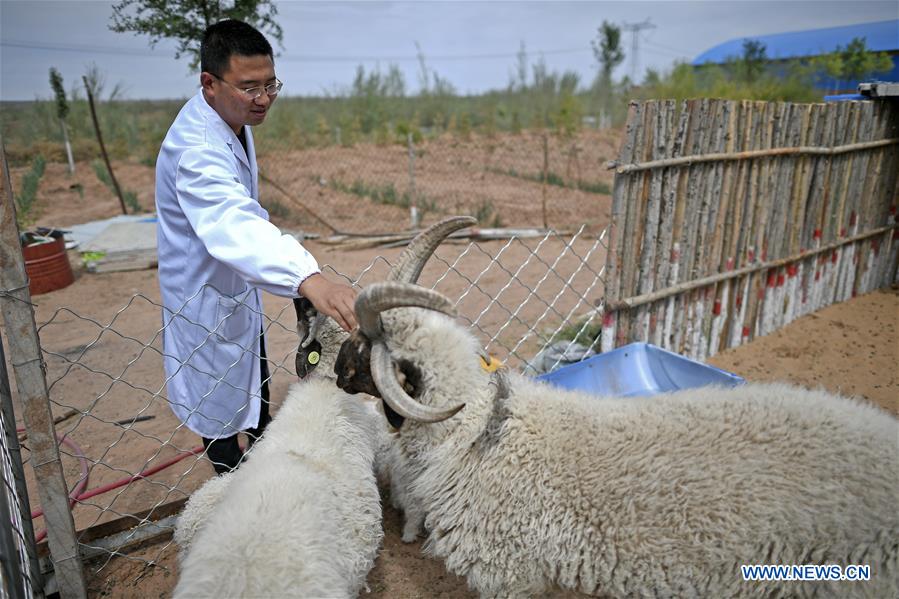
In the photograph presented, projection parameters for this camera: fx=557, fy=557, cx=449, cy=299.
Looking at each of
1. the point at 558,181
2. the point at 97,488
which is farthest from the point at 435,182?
the point at 97,488

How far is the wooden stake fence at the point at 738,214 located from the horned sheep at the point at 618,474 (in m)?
2.19

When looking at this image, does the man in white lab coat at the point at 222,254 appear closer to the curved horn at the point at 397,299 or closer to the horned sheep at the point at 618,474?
the curved horn at the point at 397,299

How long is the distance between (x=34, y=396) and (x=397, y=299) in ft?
5.22

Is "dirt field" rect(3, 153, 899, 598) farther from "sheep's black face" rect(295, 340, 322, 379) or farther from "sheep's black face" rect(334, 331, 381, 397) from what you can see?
"sheep's black face" rect(334, 331, 381, 397)

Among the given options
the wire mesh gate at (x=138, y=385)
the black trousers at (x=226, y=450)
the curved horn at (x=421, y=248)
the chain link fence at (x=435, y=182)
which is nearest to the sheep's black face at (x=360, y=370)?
the curved horn at (x=421, y=248)

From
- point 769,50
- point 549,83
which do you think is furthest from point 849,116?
point 769,50

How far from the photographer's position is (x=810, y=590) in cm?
205

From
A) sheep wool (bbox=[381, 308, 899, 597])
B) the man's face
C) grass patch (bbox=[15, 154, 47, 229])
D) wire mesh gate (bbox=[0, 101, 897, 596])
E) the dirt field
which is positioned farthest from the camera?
grass patch (bbox=[15, 154, 47, 229])

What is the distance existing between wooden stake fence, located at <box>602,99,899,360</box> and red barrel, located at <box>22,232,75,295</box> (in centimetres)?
795

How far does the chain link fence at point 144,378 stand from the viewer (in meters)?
3.04

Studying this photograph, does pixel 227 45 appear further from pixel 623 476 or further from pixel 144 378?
pixel 144 378

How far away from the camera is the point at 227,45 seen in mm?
2512

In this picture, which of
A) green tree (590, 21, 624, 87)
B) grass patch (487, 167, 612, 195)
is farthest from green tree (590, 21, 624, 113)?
grass patch (487, 167, 612, 195)

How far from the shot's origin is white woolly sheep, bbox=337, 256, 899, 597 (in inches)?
82.4
